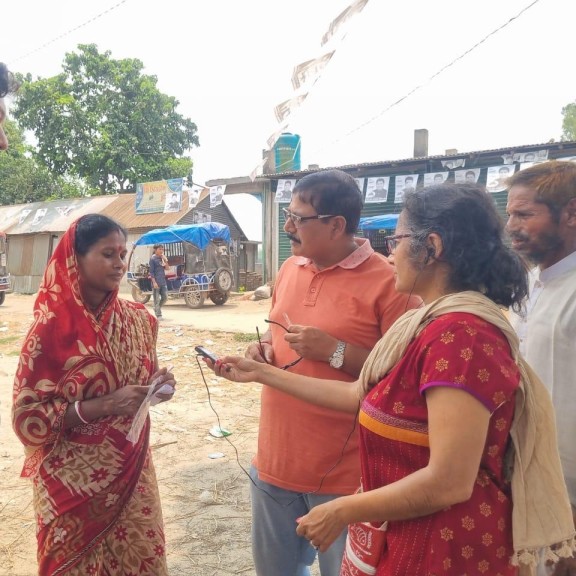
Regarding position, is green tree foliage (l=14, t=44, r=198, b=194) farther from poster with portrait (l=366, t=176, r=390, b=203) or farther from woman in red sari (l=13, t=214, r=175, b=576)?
woman in red sari (l=13, t=214, r=175, b=576)

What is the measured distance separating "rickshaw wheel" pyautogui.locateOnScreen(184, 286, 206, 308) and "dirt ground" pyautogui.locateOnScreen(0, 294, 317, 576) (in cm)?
709

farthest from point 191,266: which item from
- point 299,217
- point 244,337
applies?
point 299,217

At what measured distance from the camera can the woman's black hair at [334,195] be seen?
2.00 meters

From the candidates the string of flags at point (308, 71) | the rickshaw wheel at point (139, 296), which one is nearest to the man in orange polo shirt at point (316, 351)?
the string of flags at point (308, 71)

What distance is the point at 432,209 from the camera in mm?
1345

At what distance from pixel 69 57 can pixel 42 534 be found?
3218 centimetres

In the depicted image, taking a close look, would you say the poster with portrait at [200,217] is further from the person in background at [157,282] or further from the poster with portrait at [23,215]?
the poster with portrait at [23,215]

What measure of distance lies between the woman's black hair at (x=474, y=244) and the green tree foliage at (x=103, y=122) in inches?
1157

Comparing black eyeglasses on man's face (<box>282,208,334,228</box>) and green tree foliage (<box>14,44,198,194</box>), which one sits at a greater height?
green tree foliage (<box>14,44,198,194</box>)

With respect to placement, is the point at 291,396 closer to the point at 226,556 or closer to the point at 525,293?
the point at 525,293

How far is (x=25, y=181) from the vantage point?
3128 cm

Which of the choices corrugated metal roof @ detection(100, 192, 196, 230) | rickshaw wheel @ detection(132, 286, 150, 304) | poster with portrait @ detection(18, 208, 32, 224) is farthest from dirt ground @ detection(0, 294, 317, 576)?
poster with portrait @ detection(18, 208, 32, 224)

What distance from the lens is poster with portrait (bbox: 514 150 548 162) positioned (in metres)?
13.6

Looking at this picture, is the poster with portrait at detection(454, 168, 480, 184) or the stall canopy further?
the stall canopy
